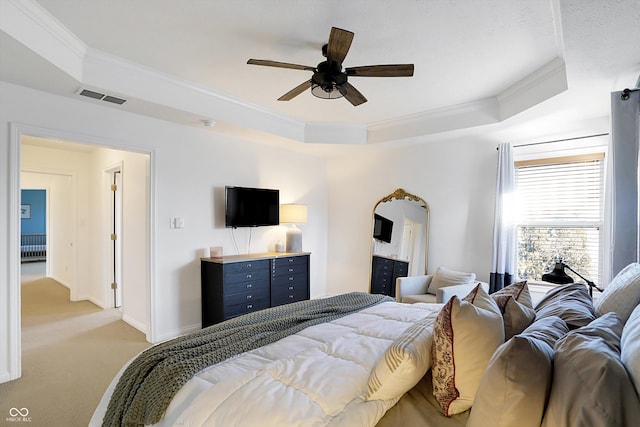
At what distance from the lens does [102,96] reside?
2.95m

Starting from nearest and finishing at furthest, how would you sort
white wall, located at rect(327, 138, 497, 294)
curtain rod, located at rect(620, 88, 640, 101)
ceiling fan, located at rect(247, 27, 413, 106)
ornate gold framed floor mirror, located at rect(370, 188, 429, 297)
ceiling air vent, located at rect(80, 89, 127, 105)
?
ceiling fan, located at rect(247, 27, 413, 106), curtain rod, located at rect(620, 88, 640, 101), ceiling air vent, located at rect(80, 89, 127, 105), white wall, located at rect(327, 138, 497, 294), ornate gold framed floor mirror, located at rect(370, 188, 429, 297)

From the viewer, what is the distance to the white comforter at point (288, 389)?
1135mm

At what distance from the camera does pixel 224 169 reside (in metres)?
4.25

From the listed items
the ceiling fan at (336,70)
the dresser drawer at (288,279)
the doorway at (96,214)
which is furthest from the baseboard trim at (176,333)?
the ceiling fan at (336,70)

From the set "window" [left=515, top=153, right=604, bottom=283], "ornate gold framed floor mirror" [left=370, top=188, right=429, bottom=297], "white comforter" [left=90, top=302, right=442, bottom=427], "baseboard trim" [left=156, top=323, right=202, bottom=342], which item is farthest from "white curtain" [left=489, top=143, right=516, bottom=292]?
"baseboard trim" [left=156, top=323, right=202, bottom=342]

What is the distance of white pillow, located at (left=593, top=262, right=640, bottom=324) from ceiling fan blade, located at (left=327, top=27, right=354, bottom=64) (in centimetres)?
190

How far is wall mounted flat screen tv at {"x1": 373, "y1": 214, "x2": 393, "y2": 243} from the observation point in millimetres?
4852

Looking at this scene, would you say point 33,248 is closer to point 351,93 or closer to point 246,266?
point 246,266

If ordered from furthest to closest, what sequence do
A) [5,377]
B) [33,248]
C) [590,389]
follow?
1. [33,248]
2. [5,377]
3. [590,389]

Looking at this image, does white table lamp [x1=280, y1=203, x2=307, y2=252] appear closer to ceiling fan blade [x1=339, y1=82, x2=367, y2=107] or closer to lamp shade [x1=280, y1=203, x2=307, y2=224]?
lamp shade [x1=280, y1=203, x2=307, y2=224]

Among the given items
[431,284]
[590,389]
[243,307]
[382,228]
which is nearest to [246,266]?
[243,307]

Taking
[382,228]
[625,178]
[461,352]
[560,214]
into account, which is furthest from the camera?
[382,228]

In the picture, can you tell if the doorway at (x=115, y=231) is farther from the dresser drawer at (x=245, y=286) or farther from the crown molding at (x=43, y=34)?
the crown molding at (x=43, y=34)

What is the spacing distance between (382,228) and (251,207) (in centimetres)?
195
